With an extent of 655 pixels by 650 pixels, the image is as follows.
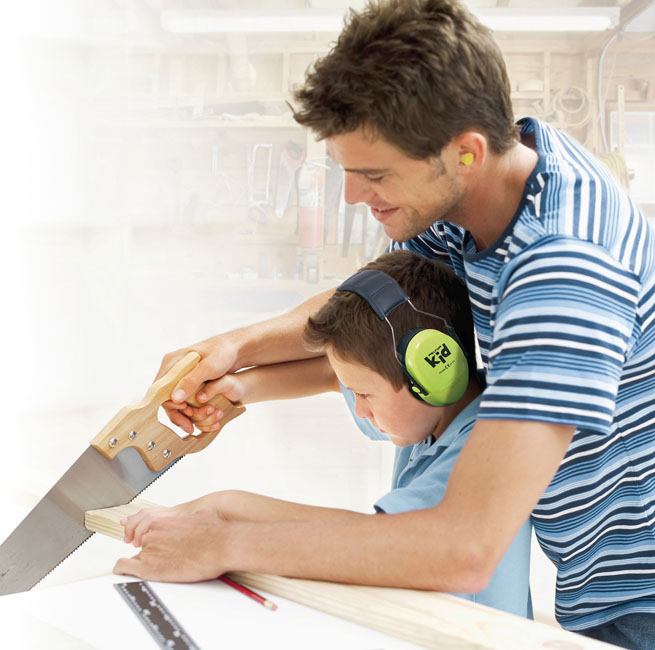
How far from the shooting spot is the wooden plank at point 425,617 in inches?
27.6

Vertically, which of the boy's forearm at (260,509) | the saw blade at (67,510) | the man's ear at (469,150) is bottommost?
the saw blade at (67,510)

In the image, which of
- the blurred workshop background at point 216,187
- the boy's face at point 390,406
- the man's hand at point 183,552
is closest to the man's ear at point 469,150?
the boy's face at point 390,406

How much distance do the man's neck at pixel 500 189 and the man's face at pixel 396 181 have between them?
26 mm

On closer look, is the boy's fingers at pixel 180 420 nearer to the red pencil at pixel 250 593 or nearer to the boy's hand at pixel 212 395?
the boy's hand at pixel 212 395

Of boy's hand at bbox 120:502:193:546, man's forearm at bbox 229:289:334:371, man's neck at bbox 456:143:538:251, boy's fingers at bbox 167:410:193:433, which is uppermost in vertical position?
man's neck at bbox 456:143:538:251

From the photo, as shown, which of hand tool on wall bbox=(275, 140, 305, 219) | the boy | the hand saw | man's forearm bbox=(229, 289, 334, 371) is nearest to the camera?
the boy

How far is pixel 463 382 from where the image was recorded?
1055 mm

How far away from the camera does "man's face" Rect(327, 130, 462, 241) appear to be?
938mm

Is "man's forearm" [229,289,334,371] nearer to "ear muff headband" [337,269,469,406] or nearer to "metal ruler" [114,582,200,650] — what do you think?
"ear muff headband" [337,269,469,406]

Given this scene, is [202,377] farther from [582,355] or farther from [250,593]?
[582,355]

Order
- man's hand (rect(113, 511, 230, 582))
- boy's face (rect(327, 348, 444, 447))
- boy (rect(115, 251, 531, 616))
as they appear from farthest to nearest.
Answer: boy's face (rect(327, 348, 444, 447)), boy (rect(115, 251, 531, 616)), man's hand (rect(113, 511, 230, 582))

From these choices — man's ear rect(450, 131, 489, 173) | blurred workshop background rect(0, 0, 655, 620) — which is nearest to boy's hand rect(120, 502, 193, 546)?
man's ear rect(450, 131, 489, 173)

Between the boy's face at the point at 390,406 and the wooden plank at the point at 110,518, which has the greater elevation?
the boy's face at the point at 390,406

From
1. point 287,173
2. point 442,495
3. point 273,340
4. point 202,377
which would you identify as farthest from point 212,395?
point 287,173
